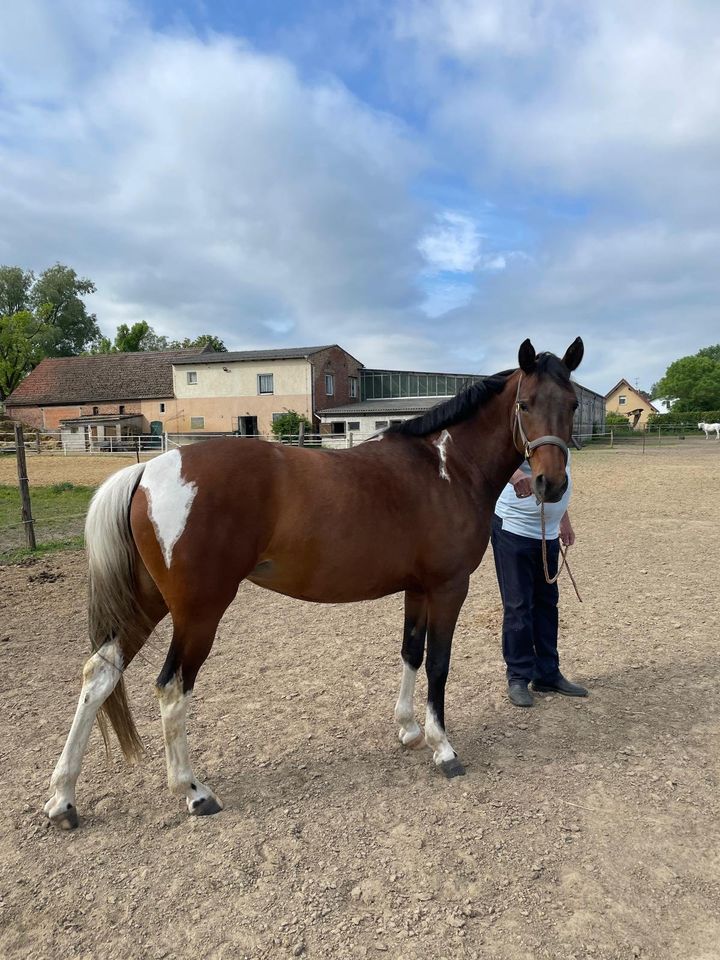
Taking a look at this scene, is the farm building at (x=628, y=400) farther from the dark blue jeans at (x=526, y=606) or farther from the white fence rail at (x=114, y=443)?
the dark blue jeans at (x=526, y=606)

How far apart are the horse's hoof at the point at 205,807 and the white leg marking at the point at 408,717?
3.72 ft

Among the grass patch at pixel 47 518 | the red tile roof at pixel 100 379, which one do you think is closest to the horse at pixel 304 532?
the grass patch at pixel 47 518

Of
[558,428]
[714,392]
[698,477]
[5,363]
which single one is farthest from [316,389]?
[714,392]

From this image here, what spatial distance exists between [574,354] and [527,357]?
1.03 ft

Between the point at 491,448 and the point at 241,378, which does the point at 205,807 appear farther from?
the point at 241,378

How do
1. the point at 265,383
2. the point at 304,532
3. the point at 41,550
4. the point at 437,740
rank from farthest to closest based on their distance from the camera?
the point at 265,383, the point at 41,550, the point at 437,740, the point at 304,532

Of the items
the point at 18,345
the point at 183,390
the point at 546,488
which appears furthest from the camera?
the point at 18,345

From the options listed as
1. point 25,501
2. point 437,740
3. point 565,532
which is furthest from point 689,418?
point 437,740

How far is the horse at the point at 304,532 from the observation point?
2.71 meters

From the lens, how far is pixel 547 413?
9.99 feet

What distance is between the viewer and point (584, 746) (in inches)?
132

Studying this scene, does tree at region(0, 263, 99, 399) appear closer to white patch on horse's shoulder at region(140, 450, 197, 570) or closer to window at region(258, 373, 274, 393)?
window at region(258, 373, 274, 393)

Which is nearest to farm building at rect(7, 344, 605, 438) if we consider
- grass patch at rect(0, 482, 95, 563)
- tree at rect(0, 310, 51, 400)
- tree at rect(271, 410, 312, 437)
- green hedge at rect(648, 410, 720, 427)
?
tree at rect(271, 410, 312, 437)

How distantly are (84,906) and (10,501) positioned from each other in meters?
12.3
